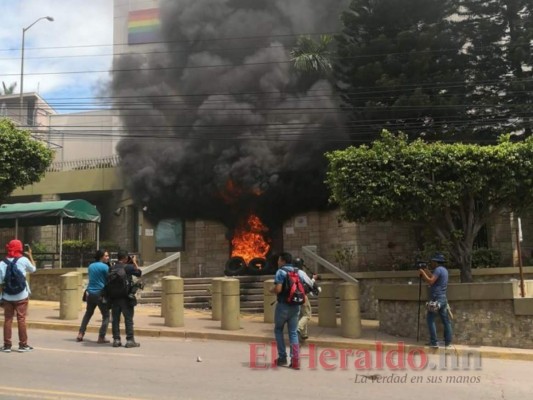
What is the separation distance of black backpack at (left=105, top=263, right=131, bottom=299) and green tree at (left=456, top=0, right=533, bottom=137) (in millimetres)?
13606

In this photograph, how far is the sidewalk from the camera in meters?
9.64

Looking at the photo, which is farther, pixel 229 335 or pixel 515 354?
pixel 229 335

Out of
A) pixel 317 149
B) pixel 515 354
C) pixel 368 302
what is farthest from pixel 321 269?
pixel 515 354

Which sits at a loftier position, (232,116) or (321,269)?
(232,116)

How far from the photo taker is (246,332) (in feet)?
35.7

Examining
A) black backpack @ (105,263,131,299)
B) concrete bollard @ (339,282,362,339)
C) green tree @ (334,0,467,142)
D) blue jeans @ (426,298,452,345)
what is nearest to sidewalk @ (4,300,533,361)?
concrete bollard @ (339,282,362,339)

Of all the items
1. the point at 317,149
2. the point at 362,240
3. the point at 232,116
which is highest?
the point at 232,116

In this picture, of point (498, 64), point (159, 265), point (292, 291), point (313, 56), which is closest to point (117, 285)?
point (292, 291)

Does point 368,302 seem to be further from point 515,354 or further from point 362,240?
point 515,354

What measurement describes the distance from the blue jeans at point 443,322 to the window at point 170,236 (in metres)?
13.7

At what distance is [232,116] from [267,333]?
522 inches

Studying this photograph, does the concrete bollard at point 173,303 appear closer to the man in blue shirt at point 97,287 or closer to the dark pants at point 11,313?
the man in blue shirt at point 97,287

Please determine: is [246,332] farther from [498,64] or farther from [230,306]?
[498,64]

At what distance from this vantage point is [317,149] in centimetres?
2064
